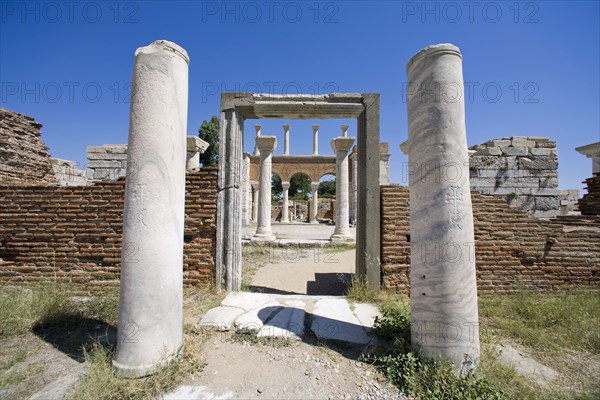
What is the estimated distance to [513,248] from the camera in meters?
4.59

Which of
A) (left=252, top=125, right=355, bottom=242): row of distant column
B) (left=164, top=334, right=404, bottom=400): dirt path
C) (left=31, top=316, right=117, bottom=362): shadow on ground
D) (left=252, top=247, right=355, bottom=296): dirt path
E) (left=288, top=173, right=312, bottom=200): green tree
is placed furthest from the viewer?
(left=288, top=173, right=312, bottom=200): green tree

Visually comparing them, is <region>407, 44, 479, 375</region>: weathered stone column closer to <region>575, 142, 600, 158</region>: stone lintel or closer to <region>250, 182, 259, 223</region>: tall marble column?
<region>575, 142, 600, 158</region>: stone lintel

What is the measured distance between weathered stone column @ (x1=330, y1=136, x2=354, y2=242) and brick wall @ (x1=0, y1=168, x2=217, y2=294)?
6978 mm

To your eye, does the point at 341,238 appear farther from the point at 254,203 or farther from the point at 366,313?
the point at 254,203

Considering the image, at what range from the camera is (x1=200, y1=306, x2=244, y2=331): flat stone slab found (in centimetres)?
311

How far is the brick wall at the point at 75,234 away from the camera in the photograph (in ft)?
14.6

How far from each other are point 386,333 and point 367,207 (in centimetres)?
215

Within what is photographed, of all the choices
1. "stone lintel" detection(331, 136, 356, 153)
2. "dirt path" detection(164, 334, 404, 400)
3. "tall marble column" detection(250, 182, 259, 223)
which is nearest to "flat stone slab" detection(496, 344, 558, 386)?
"dirt path" detection(164, 334, 404, 400)

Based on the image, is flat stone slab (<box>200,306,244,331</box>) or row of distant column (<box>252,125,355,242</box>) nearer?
flat stone slab (<box>200,306,244,331</box>)

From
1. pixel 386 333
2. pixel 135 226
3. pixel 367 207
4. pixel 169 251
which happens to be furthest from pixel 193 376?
pixel 367 207

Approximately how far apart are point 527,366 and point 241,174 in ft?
14.7

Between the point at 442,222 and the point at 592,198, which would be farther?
the point at 592,198

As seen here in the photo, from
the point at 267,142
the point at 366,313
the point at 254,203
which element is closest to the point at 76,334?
the point at 366,313

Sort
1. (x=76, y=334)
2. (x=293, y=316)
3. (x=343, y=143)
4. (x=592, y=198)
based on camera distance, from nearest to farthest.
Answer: (x=76, y=334) < (x=293, y=316) < (x=592, y=198) < (x=343, y=143)
